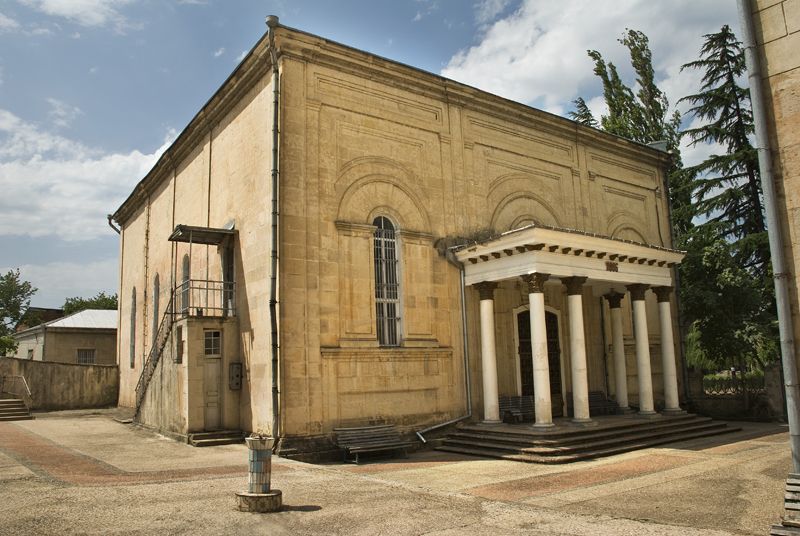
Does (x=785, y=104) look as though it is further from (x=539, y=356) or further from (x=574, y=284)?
(x=574, y=284)

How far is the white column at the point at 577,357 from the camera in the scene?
1563 centimetres

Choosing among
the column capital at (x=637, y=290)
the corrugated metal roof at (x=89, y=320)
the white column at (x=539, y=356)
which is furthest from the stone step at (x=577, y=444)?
the corrugated metal roof at (x=89, y=320)

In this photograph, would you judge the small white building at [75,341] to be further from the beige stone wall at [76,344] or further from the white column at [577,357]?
the white column at [577,357]

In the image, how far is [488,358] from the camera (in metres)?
16.4

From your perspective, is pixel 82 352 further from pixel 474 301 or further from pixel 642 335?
pixel 642 335

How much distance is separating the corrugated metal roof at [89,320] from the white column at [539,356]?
2629cm

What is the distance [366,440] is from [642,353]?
8.73 meters

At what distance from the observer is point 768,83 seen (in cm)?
757

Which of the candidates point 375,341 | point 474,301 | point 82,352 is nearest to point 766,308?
point 474,301

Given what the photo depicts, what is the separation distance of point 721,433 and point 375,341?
1025 cm

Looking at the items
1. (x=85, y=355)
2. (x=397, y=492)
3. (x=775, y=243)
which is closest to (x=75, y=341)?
(x=85, y=355)

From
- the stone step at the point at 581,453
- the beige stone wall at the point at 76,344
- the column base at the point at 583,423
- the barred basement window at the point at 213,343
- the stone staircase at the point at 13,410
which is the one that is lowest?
the stone step at the point at 581,453

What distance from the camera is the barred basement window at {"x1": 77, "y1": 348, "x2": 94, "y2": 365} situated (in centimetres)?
3322

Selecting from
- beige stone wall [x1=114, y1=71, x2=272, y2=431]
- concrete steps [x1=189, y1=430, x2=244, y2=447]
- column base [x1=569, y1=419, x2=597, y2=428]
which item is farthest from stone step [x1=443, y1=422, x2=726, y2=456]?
concrete steps [x1=189, y1=430, x2=244, y2=447]
